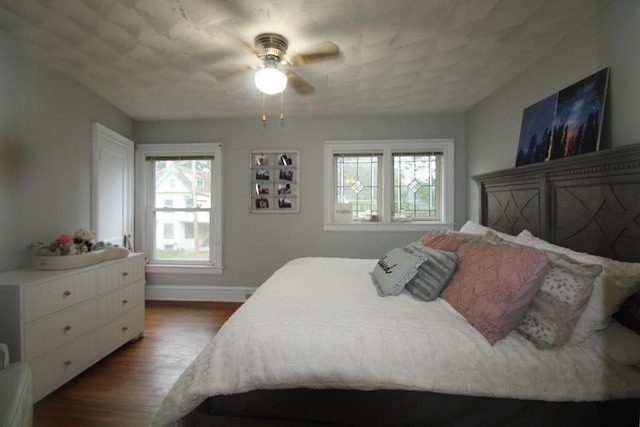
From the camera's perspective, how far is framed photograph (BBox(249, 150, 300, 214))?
11.1 feet

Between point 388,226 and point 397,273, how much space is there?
5.84ft

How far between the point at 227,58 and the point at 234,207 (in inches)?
71.4

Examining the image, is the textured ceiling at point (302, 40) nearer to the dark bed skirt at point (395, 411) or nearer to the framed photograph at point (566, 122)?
the framed photograph at point (566, 122)

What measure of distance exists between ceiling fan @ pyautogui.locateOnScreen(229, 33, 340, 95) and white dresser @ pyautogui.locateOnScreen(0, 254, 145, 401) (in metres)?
1.90

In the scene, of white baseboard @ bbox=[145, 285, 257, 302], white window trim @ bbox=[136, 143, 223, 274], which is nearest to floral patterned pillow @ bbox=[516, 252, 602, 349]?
white baseboard @ bbox=[145, 285, 257, 302]

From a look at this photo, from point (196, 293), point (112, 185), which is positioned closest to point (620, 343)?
point (196, 293)

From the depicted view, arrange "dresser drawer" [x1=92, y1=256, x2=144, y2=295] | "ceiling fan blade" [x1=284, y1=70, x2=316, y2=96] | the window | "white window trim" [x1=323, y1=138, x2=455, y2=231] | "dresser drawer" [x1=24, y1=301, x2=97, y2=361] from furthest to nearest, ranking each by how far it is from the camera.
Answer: the window, "white window trim" [x1=323, y1=138, x2=455, y2=231], "dresser drawer" [x1=92, y1=256, x2=144, y2=295], "ceiling fan blade" [x1=284, y1=70, x2=316, y2=96], "dresser drawer" [x1=24, y1=301, x2=97, y2=361]

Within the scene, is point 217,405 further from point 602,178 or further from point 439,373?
point 602,178

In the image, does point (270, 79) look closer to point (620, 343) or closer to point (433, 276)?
point (433, 276)

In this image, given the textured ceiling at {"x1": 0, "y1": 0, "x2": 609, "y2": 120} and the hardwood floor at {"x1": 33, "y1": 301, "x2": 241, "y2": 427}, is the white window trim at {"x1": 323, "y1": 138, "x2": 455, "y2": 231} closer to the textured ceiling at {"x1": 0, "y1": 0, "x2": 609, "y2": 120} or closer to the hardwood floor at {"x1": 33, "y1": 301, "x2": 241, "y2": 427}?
the textured ceiling at {"x1": 0, "y1": 0, "x2": 609, "y2": 120}

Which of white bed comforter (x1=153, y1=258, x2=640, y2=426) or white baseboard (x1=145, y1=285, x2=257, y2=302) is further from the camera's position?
white baseboard (x1=145, y1=285, x2=257, y2=302)

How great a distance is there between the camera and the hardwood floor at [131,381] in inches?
62.2

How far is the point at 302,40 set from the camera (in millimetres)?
1841

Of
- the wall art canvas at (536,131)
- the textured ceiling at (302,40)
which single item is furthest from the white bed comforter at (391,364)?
the textured ceiling at (302,40)
